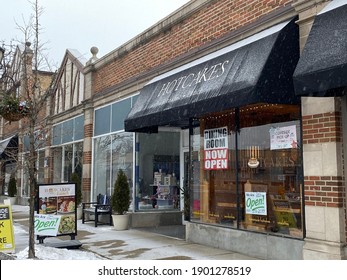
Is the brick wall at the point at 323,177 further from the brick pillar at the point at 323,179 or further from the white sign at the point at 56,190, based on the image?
the white sign at the point at 56,190

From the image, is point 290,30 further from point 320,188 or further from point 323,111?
point 320,188

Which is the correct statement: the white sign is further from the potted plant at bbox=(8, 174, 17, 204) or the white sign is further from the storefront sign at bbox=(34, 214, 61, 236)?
the potted plant at bbox=(8, 174, 17, 204)

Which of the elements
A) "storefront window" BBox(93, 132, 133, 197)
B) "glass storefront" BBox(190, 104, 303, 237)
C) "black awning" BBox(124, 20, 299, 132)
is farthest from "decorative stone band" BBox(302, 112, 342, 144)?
"storefront window" BBox(93, 132, 133, 197)

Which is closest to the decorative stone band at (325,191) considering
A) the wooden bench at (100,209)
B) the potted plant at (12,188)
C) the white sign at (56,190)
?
the white sign at (56,190)

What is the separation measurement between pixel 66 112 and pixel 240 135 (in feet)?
38.0

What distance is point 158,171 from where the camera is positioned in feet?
42.8

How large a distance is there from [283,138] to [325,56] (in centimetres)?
229

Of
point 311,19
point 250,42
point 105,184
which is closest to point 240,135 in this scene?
point 250,42

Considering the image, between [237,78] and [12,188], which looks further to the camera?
[12,188]

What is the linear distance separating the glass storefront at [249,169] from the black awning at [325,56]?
1.63 meters

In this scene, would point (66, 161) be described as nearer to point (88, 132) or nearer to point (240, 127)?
point (88, 132)

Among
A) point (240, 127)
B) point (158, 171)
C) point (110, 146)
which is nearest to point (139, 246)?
point (240, 127)

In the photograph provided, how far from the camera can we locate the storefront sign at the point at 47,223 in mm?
8984

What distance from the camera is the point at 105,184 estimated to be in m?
14.6
